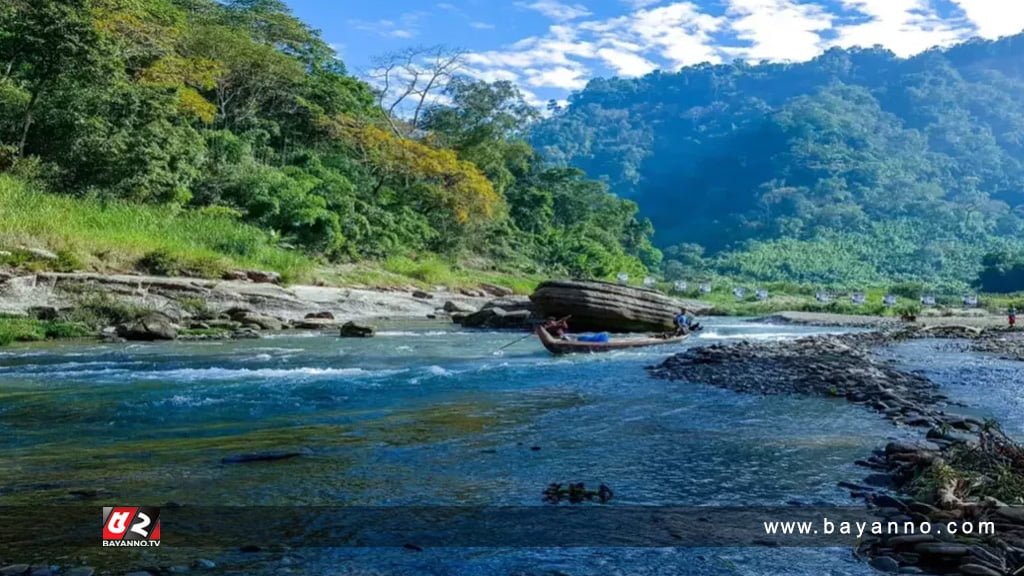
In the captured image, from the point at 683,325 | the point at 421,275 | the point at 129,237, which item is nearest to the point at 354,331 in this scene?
the point at 129,237

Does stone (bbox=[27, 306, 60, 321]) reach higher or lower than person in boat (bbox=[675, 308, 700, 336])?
lower

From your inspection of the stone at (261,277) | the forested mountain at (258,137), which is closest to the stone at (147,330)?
the stone at (261,277)

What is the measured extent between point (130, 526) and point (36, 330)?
1735 cm

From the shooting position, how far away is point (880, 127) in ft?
566

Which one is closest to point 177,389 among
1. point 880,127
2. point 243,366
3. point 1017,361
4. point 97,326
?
point 243,366

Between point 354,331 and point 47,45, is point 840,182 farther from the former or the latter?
point 47,45

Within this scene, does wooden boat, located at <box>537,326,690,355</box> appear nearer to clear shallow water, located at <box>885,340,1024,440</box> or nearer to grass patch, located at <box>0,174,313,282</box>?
clear shallow water, located at <box>885,340,1024,440</box>

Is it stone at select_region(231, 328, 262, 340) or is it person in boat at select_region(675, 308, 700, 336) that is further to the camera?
person in boat at select_region(675, 308, 700, 336)

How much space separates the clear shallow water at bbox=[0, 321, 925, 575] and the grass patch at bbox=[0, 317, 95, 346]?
3580 millimetres

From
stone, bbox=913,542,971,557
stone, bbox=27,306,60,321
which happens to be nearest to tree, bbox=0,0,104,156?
stone, bbox=27,306,60,321

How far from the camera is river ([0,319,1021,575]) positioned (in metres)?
5.37

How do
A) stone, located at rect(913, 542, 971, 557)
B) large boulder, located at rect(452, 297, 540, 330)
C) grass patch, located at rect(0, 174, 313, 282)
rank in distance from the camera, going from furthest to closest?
large boulder, located at rect(452, 297, 540, 330), grass patch, located at rect(0, 174, 313, 282), stone, located at rect(913, 542, 971, 557)

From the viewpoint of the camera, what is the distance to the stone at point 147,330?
20.5 metres

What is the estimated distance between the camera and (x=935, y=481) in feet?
20.8
